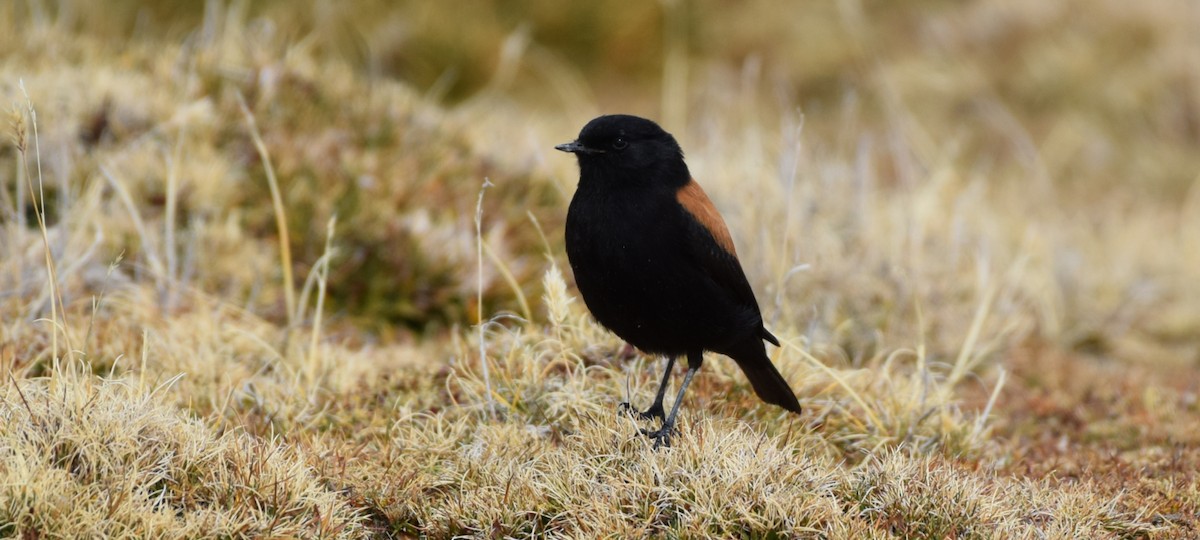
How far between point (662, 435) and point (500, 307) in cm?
225

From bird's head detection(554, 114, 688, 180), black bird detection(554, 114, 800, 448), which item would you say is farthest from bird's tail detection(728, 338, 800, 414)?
bird's head detection(554, 114, 688, 180)

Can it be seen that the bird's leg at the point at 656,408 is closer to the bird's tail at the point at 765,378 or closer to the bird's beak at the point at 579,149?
the bird's tail at the point at 765,378

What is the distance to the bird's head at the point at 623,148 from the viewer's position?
154 inches

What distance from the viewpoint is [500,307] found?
5.77 metres

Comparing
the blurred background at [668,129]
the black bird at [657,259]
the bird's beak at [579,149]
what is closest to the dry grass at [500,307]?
the blurred background at [668,129]

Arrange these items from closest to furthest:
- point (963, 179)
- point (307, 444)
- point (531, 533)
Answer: point (531, 533) < point (307, 444) < point (963, 179)

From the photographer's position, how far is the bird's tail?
405 cm

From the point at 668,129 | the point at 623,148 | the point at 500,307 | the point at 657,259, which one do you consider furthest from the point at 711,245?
the point at 668,129

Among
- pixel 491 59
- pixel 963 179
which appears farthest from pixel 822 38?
pixel 491 59

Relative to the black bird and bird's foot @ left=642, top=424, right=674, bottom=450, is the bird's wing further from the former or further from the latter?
bird's foot @ left=642, top=424, right=674, bottom=450

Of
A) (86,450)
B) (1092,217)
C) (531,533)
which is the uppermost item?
(86,450)

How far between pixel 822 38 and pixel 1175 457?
7226 millimetres

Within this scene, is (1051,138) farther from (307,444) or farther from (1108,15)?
(307,444)

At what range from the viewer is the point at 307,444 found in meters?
3.78
